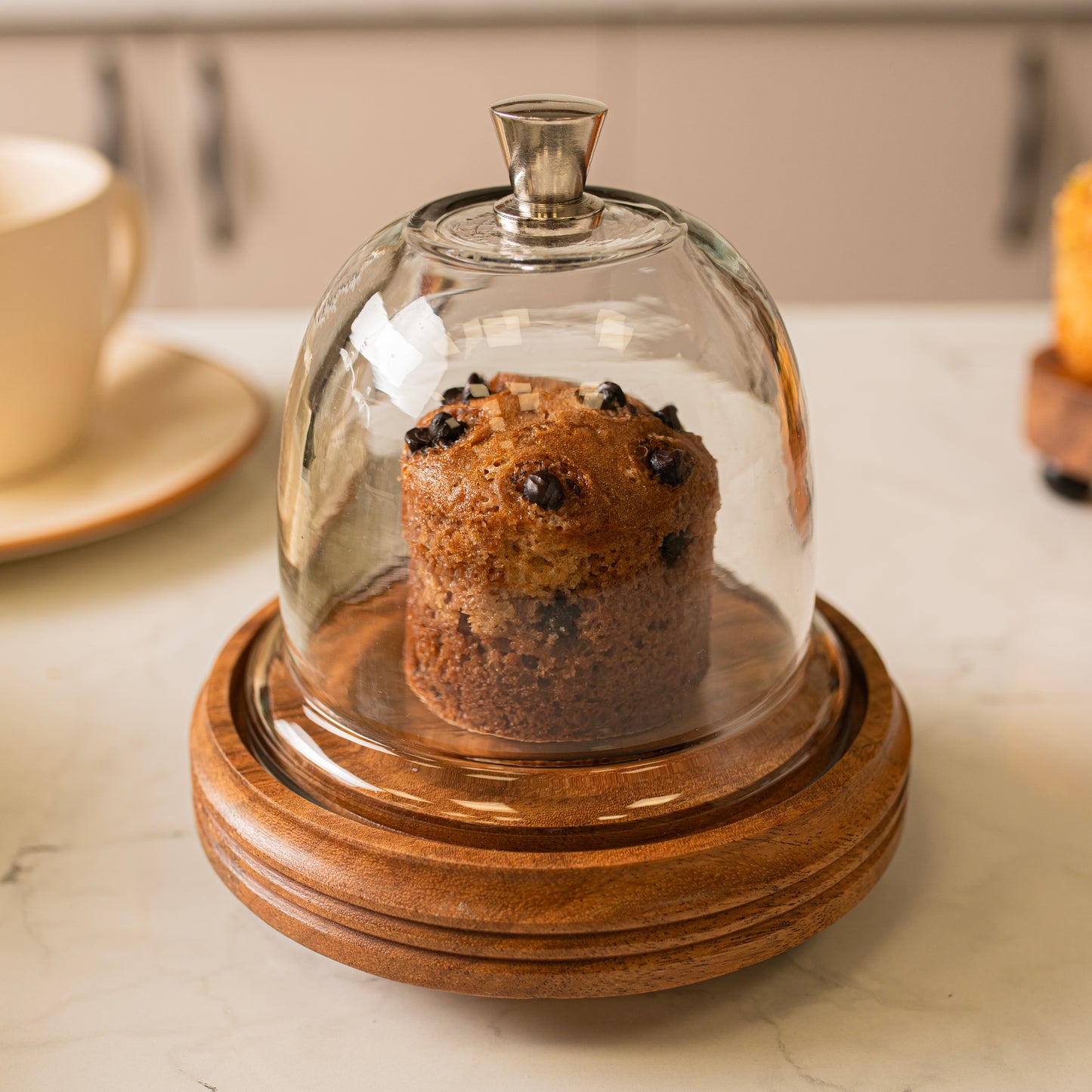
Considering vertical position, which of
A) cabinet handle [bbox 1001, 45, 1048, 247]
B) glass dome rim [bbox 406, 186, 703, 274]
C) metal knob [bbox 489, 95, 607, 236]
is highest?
metal knob [bbox 489, 95, 607, 236]

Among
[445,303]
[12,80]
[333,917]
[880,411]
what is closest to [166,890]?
[333,917]

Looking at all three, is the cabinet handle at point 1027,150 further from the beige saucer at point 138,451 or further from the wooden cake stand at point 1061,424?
the beige saucer at point 138,451

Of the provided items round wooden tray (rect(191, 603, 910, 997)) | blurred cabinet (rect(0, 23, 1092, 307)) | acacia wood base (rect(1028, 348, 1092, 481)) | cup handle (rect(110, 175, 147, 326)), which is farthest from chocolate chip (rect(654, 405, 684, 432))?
blurred cabinet (rect(0, 23, 1092, 307))

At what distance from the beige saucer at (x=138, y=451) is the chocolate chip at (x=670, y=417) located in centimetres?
37

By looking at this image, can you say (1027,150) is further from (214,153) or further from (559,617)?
(559,617)

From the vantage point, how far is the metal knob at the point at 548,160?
0.44 metres

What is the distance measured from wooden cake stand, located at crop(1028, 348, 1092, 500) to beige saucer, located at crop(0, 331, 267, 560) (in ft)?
1.58

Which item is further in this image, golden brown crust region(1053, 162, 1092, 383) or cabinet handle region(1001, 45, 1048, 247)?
cabinet handle region(1001, 45, 1048, 247)

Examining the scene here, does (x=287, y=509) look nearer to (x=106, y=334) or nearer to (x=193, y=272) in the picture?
(x=106, y=334)

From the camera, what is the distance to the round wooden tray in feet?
1.31

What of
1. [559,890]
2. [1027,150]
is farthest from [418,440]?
[1027,150]

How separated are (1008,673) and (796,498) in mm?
191

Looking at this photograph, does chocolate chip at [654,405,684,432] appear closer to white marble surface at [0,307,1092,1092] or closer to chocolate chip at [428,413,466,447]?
chocolate chip at [428,413,466,447]

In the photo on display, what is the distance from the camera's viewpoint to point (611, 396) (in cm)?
47
